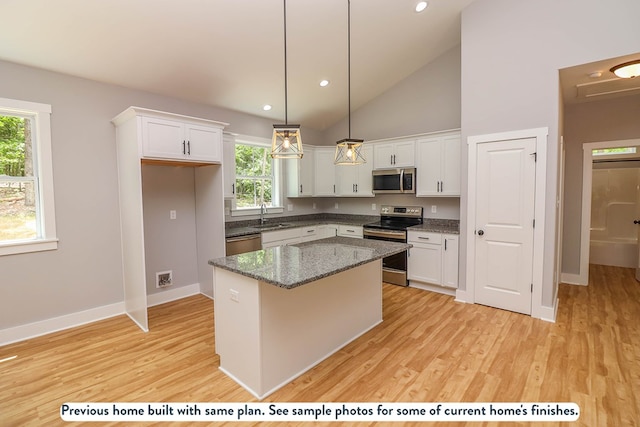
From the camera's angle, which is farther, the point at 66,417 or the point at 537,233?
the point at 537,233

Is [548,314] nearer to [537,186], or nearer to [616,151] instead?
[537,186]

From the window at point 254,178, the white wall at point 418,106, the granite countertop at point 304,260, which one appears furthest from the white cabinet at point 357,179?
the granite countertop at point 304,260

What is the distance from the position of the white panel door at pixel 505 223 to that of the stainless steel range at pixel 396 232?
3.40ft

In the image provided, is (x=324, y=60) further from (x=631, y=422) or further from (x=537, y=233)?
(x=631, y=422)

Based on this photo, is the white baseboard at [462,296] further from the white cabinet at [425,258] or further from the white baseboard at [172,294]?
the white baseboard at [172,294]

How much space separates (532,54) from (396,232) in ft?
8.56

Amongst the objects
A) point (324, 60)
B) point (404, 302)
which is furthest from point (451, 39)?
point (404, 302)

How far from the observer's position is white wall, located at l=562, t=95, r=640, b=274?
4.27 meters

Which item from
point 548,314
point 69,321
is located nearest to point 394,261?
point 548,314

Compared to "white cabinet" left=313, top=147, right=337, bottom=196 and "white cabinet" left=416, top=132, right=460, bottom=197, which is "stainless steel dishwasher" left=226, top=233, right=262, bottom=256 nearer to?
"white cabinet" left=313, top=147, right=337, bottom=196

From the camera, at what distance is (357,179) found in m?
5.41

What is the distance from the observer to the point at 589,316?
3.45 m

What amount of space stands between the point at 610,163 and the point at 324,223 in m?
5.31

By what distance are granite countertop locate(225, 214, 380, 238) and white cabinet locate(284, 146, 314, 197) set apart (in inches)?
20.3
